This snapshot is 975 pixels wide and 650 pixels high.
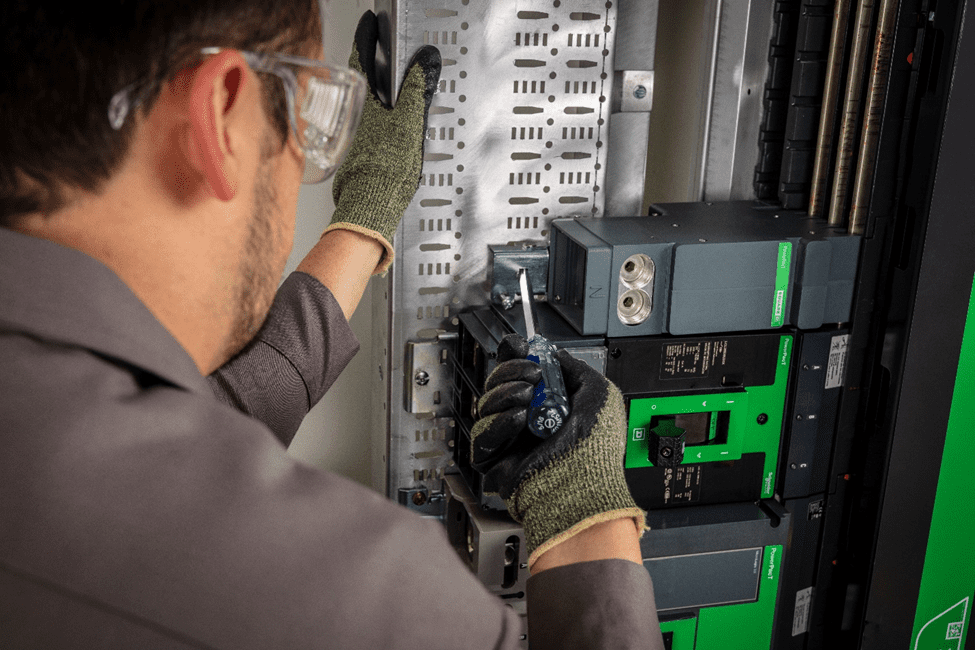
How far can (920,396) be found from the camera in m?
1.59

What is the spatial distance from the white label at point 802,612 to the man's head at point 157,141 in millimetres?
1460

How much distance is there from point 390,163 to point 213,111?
32.3 inches

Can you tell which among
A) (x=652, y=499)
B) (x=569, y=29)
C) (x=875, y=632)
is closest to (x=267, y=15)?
(x=569, y=29)

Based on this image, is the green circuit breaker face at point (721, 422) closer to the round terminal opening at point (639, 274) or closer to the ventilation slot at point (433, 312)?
the round terminal opening at point (639, 274)

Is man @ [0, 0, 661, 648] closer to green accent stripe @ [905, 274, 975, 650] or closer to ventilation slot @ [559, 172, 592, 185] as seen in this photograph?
ventilation slot @ [559, 172, 592, 185]

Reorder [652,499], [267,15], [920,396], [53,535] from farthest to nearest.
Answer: [652,499] → [920,396] → [267,15] → [53,535]

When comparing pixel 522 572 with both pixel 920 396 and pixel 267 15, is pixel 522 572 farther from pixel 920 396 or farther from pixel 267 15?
pixel 267 15

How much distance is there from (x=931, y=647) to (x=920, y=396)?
53 centimetres

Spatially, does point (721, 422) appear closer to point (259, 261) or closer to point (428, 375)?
point (428, 375)

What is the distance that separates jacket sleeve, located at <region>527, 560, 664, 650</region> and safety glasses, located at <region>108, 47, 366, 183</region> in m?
0.59

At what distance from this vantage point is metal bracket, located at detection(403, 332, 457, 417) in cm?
179

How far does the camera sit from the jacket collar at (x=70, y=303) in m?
0.65

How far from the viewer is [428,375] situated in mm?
1807

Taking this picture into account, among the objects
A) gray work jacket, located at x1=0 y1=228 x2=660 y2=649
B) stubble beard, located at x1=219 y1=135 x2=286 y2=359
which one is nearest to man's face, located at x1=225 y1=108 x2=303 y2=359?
stubble beard, located at x1=219 y1=135 x2=286 y2=359
